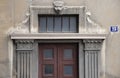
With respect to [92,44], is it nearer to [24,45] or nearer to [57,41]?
[57,41]

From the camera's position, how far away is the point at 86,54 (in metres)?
10.1

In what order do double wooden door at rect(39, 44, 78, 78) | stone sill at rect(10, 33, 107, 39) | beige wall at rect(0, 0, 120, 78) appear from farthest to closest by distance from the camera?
double wooden door at rect(39, 44, 78, 78)
beige wall at rect(0, 0, 120, 78)
stone sill at rect(10, 33, 107, 39)

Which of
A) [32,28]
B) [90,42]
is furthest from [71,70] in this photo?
[32,28]

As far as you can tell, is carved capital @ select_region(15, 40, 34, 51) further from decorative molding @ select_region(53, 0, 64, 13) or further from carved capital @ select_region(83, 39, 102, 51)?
carved capital @ select_region(83, 39, 102, 51)

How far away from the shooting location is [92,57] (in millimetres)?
10141

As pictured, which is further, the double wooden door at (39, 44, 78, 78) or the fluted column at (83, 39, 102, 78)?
the double wooden door at (39, 44, 78, 78)

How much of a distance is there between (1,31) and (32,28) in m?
0.91

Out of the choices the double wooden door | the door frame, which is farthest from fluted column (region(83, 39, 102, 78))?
the double wooden door

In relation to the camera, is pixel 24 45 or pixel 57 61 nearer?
pixel 24 45

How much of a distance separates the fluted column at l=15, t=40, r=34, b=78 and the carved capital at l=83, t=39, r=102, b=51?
5.23 feet

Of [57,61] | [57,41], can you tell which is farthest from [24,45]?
[57,61]

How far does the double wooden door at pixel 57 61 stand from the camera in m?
10.3

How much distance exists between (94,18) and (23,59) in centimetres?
239

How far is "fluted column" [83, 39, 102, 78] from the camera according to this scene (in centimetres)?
1011
